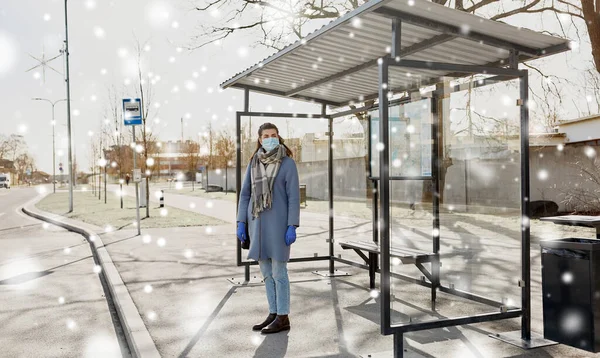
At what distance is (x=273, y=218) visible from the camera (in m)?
5.36

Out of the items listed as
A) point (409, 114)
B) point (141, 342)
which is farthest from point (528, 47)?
point (141, 342)

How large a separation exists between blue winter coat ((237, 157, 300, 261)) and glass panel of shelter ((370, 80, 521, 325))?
4.33 ft

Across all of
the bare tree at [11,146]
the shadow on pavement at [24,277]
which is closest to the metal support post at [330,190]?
the shadow on pavement at [24,277]

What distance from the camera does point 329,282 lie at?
309 inches

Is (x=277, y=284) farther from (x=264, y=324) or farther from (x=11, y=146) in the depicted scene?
(x=11, y=146)

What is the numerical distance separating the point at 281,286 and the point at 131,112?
935 centimetres

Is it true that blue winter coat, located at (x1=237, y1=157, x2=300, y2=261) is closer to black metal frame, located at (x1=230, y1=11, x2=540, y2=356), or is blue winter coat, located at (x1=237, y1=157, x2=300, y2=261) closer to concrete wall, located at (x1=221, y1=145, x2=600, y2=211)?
black metal frame, located at (x1=230, y1=11, x2=540, y2=356)

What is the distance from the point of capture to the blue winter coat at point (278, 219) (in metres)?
5.33

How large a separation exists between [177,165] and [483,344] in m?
132

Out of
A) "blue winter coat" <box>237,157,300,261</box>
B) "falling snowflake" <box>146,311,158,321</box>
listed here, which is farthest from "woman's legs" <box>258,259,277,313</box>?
"falling snowflake" <box>146,311,158,321</box>

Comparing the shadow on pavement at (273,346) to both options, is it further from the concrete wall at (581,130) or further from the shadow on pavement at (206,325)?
the concrete wall at (581,130)

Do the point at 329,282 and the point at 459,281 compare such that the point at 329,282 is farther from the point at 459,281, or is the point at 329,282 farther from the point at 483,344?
the point at 483,344

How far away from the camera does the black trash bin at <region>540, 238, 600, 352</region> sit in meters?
4.29

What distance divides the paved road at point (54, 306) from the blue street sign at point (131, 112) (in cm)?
311
